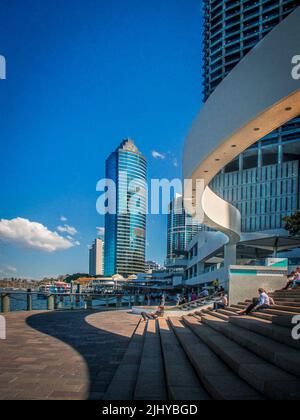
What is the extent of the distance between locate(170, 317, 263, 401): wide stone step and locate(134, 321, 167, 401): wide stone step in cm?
64

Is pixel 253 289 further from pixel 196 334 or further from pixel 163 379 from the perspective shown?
pixel 163 379

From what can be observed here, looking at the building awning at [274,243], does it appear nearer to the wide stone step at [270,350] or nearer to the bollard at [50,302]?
the bollard at [50,302]

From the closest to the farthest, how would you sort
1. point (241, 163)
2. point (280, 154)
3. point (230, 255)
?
point (230, 255)
point (280, 154)
point (241, 163)

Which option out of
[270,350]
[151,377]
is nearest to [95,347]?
[151,377]

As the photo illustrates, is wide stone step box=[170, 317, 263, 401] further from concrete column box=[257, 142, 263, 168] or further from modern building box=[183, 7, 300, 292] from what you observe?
concrete column box=[257, 142, 263, 168]

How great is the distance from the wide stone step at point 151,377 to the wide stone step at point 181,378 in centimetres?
15

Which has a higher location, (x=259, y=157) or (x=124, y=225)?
(x=259, y=157)

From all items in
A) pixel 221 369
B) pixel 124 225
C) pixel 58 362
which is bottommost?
pixel 58 362

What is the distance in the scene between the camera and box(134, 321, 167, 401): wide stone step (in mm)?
4730

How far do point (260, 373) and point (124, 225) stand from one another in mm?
143718

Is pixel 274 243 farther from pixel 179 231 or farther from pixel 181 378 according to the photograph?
pixel 179 231

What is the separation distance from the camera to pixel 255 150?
68.9 meters
